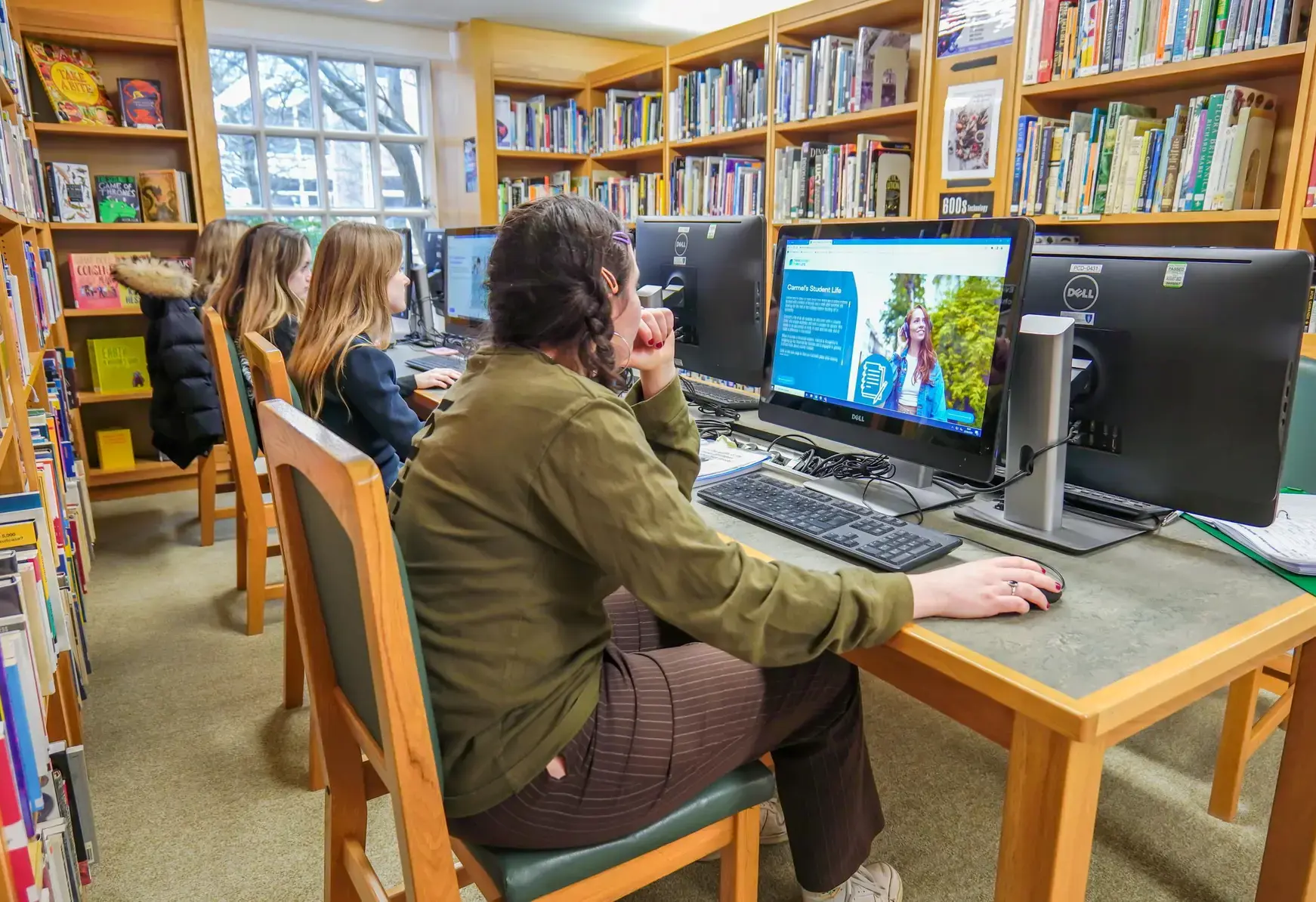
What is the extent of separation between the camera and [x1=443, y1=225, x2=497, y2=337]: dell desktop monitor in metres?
3.00

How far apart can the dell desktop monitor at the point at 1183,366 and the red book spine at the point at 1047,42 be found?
1699mm

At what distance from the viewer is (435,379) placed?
2414mm

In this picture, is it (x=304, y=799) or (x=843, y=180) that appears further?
(x=843, y=180)

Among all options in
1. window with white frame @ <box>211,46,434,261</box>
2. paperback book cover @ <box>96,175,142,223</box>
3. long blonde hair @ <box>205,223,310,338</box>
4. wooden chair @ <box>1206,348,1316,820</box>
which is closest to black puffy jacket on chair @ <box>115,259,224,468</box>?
long blonde hair @ <box>205,223,310,338</box>

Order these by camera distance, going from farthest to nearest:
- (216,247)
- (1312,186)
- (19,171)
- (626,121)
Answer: (626,121), (216,247), (19,171), (1312,186)

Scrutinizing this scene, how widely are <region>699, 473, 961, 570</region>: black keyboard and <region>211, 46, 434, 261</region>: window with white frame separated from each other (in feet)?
12.2

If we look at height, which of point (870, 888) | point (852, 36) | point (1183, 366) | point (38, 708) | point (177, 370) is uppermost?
point (852, 36)

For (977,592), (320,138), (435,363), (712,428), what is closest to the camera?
(977,592)

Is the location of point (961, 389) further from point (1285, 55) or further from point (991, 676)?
point (1285, 55)

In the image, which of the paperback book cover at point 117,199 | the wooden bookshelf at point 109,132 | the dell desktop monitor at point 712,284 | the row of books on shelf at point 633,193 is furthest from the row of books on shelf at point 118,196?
the dell desktop monitor at point 712,284

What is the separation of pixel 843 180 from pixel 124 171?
3.25 metres

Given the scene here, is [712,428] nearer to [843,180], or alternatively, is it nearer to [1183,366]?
[1183,366]

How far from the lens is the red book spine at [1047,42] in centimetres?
262

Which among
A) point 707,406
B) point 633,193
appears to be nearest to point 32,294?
point 707,406
